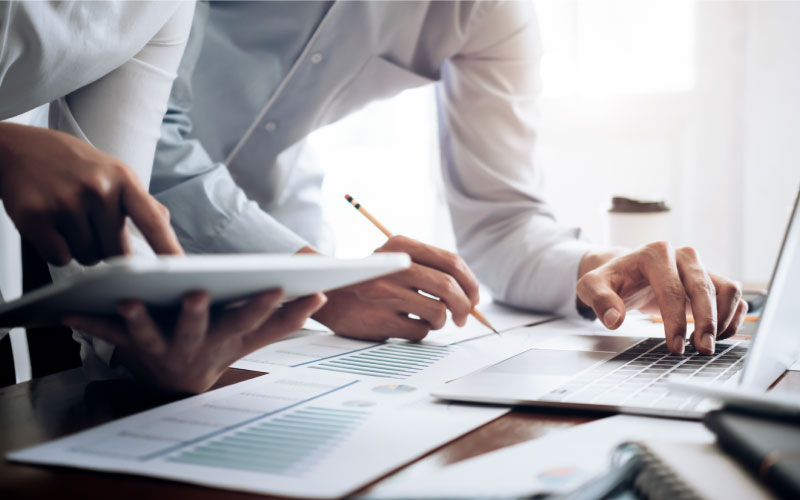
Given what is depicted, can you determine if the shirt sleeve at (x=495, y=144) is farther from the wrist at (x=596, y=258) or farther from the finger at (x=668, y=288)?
the finger at (x=668, y=288)

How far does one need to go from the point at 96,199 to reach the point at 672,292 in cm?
53

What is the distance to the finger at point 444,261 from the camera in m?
0.79

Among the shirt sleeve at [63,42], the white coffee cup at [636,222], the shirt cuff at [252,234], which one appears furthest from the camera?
the white coffee cup at [636,222]

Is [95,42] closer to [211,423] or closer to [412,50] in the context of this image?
[211,423]

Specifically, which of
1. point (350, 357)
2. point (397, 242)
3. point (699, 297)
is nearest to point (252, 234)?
point (397, 242)

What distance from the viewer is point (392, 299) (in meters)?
0.77

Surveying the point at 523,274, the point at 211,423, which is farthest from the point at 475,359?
the point at 523,274

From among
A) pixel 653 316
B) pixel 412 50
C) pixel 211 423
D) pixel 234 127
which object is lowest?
pixel 653 316

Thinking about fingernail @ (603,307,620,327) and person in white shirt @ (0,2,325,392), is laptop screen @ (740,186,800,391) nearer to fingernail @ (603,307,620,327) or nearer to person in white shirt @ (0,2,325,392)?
fingernail @ (603,307,620,327)

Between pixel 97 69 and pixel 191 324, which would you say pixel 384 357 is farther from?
pixel 97 69

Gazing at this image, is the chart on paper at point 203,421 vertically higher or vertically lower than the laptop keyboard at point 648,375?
higher

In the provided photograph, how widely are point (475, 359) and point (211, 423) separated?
28 centimetres

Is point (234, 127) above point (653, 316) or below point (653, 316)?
above

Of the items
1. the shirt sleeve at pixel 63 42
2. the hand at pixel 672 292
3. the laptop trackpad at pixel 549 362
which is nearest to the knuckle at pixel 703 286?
the hand at pixel 672 292
